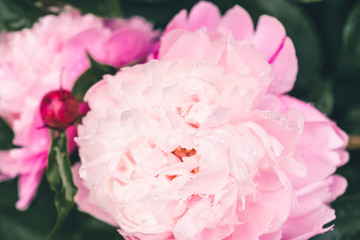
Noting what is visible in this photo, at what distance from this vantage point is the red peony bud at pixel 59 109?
393 millimetres

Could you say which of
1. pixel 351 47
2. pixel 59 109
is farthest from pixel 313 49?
pixel 59 109

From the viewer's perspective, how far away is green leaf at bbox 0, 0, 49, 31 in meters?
0.46

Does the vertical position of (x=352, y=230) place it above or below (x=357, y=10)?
below

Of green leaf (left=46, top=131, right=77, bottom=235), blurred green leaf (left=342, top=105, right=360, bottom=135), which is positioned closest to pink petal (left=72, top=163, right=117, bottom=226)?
green leaf (left=46, top=131, right=77, bottom=235)

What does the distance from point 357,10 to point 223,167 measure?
23 cm

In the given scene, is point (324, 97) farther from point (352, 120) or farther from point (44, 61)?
point (44, 61)

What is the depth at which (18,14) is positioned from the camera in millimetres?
463

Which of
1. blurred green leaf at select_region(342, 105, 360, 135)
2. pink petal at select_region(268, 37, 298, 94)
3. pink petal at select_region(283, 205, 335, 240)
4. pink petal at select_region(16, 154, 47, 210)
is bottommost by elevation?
pink petal at select_region(16, 154, 47, 210)

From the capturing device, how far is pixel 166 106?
33cm

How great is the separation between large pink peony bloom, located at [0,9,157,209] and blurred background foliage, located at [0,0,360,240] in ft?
0.08

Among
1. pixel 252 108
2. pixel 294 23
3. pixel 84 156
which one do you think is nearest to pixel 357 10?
pixel 294 23

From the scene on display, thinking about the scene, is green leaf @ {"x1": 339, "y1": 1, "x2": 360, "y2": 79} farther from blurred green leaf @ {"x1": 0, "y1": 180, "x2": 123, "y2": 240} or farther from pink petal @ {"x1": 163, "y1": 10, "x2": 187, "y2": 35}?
blurred green leaf @ {"x1": 0, "y1": 180, "x2": 123, "y2": 240}

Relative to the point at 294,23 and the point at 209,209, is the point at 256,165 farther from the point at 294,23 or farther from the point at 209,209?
the point at 294,23

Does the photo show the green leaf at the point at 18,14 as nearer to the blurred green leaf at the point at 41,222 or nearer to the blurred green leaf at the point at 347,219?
the blurred green leaf at the point at 41,222
